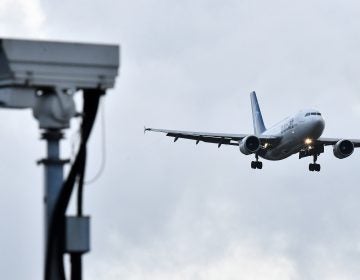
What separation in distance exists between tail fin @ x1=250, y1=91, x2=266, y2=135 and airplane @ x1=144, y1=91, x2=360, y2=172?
16.7 meters

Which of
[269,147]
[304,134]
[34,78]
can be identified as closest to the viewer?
[34,78]

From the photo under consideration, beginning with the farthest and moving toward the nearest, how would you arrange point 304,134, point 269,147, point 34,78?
point 269,147 < point 304,134 < point 34,78

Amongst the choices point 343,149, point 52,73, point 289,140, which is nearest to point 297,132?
point 289,140

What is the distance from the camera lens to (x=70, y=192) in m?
16.7

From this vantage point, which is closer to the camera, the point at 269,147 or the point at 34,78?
the point at 34,78

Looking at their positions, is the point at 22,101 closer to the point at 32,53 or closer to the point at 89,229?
the point at 32,53

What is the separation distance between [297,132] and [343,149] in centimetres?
918

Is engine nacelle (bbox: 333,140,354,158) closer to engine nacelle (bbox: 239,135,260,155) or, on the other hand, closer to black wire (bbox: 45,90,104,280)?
engine nacelle (bbox: 239,135,260,155)

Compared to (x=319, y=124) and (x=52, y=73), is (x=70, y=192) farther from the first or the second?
(x=319, y=124)

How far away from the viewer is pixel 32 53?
16.4 metres

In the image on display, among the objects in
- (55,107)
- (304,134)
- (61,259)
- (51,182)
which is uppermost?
(304,134)

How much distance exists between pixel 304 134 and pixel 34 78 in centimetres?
7430

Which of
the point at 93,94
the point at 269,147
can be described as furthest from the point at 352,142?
the point at 93,94

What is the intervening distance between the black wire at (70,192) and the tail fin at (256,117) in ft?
342
